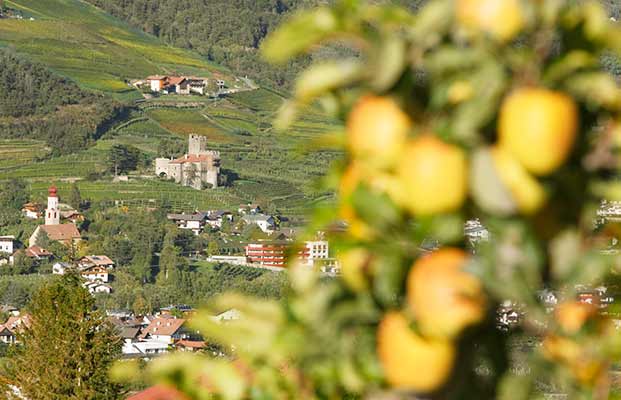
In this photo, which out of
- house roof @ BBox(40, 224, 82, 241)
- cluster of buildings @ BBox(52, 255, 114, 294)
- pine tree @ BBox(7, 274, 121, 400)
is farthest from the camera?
house roof @ BBox(40, 224, 82, 241)

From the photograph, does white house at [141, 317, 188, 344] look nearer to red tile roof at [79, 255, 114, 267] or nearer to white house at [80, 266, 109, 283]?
white house at [80, 266, 109, 283]

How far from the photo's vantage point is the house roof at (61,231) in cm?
3797

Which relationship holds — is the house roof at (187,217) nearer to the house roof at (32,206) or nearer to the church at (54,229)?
the church at (54,229)

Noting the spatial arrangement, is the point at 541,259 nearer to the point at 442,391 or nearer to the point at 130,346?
the point at 442,391

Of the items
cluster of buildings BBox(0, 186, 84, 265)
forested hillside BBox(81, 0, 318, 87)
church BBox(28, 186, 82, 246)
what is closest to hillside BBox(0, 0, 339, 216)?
cluster of buildings BBox(0, 186, 84, 265)

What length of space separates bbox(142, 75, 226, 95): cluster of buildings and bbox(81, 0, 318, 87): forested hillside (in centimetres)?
699

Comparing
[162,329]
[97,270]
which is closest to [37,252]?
[97,270]

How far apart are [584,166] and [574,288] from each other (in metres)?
0.07

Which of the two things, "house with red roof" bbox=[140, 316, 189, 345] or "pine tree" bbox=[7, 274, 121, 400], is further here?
"house with red roof" bbox=[140, 316, 189, 345]

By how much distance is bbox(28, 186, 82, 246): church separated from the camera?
123ft

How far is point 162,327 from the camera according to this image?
91.6ft

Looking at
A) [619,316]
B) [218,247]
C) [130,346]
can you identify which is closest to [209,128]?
[218,247]

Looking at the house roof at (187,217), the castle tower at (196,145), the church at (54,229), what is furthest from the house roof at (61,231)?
the castle tower at (196,145)

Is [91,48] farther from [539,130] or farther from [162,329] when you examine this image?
[539,130]
